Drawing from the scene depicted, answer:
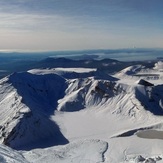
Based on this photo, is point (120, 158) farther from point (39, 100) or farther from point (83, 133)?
point (39, 100)

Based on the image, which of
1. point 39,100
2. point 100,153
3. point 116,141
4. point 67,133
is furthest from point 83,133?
point 39,100

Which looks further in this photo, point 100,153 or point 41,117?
point 41,117

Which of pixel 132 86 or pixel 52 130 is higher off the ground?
pixel 132 86

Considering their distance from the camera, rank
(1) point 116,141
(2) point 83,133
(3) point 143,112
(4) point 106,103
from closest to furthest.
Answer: (1) point 116,141, (2) point 83,133, (3) point 143,112, (4) point 106,103

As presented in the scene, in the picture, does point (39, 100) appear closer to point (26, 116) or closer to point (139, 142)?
point (26, 116)

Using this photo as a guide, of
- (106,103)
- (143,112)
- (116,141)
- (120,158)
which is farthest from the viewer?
(106,103)

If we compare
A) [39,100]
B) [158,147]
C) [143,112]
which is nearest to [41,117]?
[39,100]
